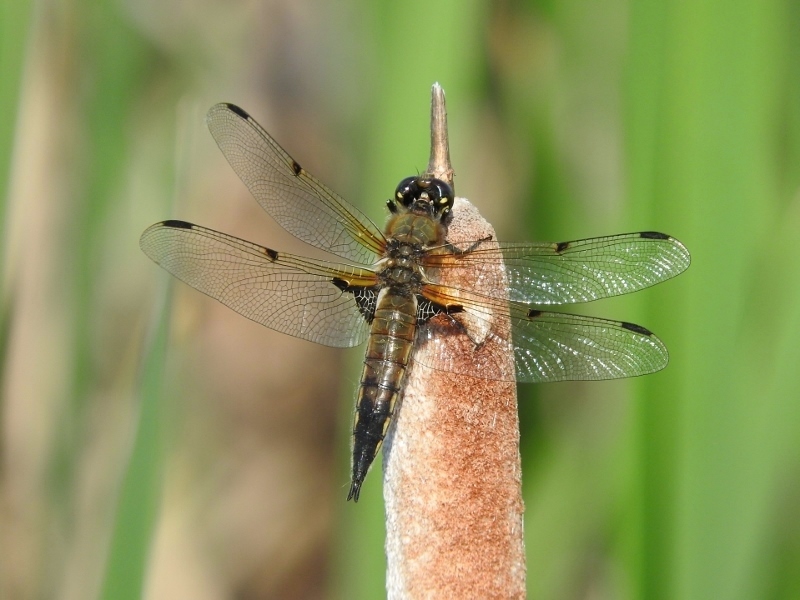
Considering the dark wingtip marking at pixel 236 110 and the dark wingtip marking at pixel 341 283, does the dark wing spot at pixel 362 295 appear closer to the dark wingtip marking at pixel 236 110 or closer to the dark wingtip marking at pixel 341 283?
the dark wingtip marking at pixel 341 283

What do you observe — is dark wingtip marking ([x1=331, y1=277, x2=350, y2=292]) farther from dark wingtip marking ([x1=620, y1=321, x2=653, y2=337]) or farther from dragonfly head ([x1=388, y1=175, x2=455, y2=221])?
dark wingtip marking ([x1=620, y1=321, x2=653, y2=337])

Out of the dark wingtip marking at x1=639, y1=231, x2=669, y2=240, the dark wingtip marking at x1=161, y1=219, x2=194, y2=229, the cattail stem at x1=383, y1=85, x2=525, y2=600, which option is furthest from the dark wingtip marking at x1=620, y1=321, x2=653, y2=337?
the dark wingtip marking at x1=161, y1=219, x2=194, y2=229

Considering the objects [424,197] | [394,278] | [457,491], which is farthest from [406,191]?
[457,491]

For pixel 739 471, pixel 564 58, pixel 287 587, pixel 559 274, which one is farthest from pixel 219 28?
pixel 739 471

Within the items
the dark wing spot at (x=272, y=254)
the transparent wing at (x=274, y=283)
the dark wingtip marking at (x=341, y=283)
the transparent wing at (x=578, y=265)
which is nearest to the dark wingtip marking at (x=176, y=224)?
the transparent wing at (x=274, y=283)

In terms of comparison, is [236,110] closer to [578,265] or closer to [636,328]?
[578,265]

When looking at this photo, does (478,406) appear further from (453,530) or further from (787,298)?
(787,298)

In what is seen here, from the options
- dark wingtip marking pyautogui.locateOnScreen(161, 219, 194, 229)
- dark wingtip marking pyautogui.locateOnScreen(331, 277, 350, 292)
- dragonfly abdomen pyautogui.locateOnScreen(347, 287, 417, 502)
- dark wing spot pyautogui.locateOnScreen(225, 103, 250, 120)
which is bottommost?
dragonfly abdomen pyautogui.locateOnScreen(347, 287, 417, 502)
